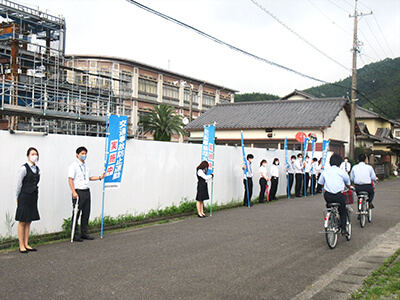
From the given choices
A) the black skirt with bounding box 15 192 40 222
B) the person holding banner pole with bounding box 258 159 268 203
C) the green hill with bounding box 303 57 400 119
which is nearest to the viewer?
the black skirt with bounding box 15 192 40 222

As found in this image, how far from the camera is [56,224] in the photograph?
8.87 metres

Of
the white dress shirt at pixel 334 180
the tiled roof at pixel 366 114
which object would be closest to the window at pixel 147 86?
the tiled roof at pixel 366 114

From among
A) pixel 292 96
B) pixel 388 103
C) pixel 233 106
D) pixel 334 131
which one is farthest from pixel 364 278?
pixel 388 103

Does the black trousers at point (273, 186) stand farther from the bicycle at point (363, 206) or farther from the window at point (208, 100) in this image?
the window at point (208, 100)

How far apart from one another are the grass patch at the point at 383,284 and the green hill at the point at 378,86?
47862 millimetres

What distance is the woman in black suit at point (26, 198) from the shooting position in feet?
23.8

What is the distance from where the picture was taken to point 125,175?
10719 mm

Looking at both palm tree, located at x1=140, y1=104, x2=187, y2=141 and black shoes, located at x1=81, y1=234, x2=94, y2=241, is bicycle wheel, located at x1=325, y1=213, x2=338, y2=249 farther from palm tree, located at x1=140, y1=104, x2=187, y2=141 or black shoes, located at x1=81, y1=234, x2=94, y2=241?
palm tree, located at x1=140, y1=104, x2=187, y2=141

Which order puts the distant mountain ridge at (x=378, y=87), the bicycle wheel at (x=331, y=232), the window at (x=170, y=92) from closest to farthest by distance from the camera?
1. the bicycle wheel at (x=331, y=232)
2. the distant mountain ridge at (x=378, y=87)
3. the window at (x=170, y=92)

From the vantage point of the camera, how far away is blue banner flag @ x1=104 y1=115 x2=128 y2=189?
9289 millimetres

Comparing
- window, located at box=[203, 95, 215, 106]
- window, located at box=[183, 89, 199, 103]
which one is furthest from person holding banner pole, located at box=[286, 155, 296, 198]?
window, located at box=[203, 95, 215, 106]

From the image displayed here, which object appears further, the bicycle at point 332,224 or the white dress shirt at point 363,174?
the white dress shirt at point 363,174

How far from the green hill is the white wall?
134 ft

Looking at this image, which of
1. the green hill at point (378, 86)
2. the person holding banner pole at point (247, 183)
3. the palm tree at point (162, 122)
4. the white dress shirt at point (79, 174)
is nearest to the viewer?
the white dress shirt at point (79, 174)
